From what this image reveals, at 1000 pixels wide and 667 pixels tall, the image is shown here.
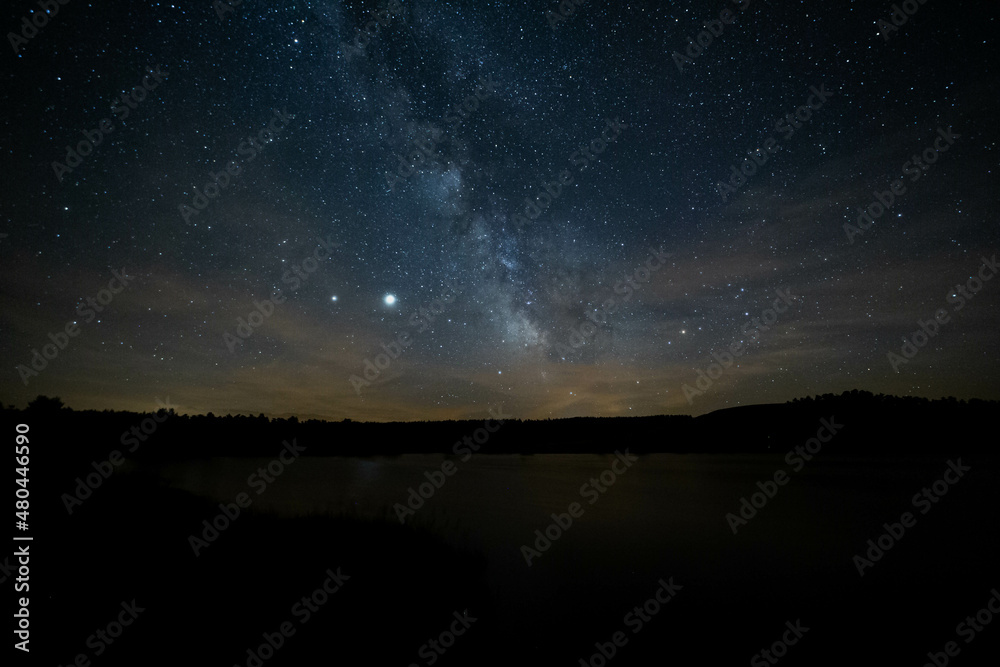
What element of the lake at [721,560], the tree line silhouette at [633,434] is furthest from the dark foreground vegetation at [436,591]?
the tree line silhouette at [633,434]

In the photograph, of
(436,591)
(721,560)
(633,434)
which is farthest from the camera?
(633,434)

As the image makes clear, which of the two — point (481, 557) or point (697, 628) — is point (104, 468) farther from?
point (697, 628)

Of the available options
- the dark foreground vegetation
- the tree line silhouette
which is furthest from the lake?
the tree line silhouette

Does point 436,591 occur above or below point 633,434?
below

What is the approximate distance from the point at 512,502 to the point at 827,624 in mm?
19963

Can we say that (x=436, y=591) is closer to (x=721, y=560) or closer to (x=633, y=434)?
(x=721, y=560)

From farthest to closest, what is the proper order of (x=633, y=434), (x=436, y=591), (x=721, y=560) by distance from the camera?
(x=633, y=434), (x=721, y=560), (x=436, y=591)

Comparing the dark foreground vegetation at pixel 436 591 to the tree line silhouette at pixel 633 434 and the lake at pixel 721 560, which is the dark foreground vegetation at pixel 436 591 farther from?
the tree line silhouette at pixel 633 434

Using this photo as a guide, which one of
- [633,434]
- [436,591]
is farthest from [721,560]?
[633,434]

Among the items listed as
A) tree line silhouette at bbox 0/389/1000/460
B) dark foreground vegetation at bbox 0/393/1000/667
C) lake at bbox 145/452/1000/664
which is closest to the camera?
dark foreground vegetation at bbox 0/393/1000/667

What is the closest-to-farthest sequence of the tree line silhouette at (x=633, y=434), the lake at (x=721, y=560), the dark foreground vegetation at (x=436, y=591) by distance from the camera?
1. the dark foreground vegetation at (x=436, y=591)
2. the lake at (x=721, y=560)
3. the tree line silhouette at (x=633, y=434)

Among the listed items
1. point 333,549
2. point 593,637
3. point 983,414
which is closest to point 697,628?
point 593,637

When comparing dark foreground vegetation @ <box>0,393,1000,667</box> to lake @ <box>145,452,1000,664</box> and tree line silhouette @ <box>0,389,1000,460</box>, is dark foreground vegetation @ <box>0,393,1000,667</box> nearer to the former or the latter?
lake @ <box>145,452,1000,664</box>

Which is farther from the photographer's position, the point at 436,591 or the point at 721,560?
the point at 721,560
